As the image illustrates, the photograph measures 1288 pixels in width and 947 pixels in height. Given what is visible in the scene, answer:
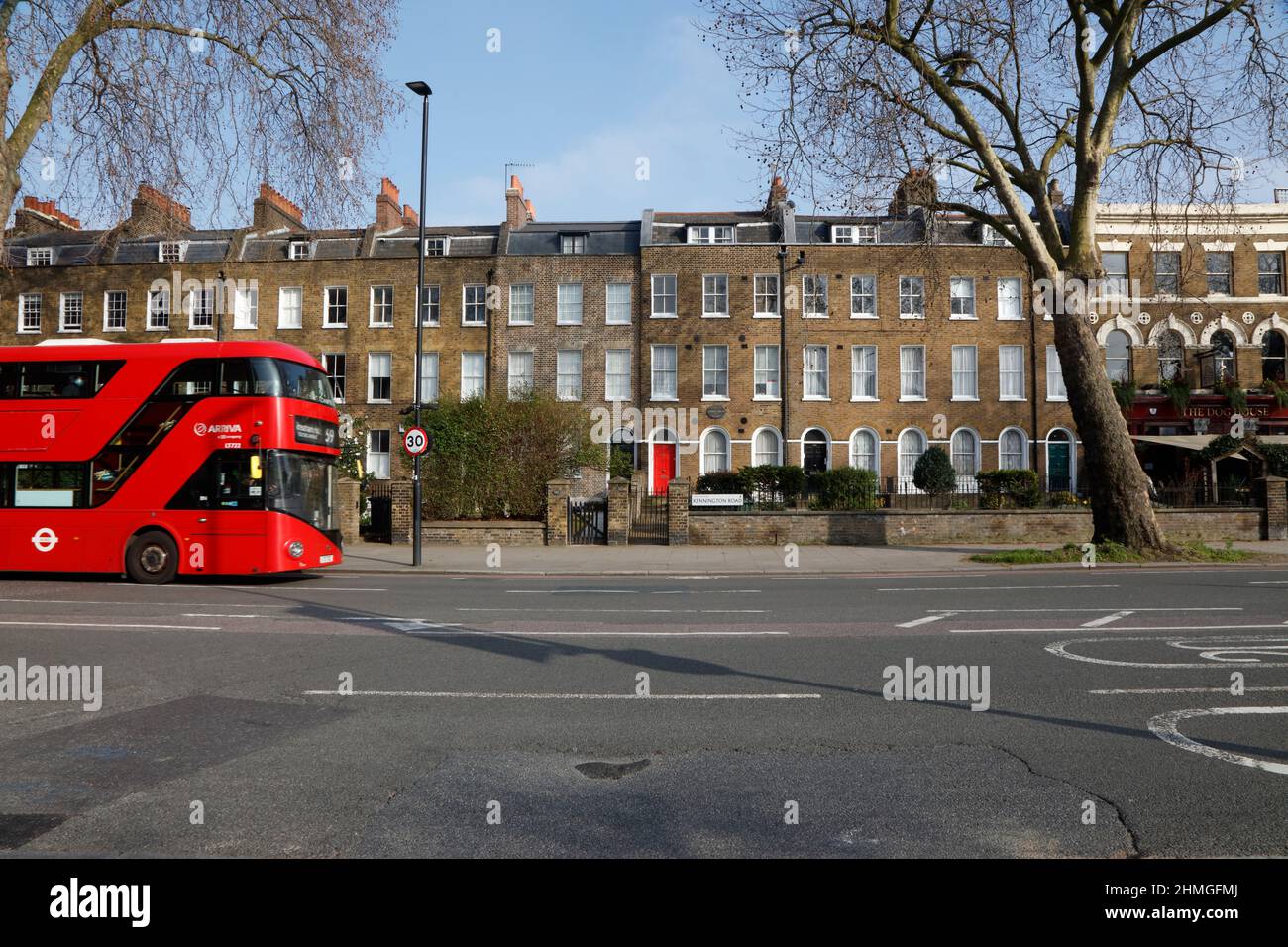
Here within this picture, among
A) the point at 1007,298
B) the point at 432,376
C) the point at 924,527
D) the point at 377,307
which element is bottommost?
the point at 924,527

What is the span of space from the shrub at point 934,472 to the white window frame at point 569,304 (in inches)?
572

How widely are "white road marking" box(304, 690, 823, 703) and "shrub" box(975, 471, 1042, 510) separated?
18.2 m

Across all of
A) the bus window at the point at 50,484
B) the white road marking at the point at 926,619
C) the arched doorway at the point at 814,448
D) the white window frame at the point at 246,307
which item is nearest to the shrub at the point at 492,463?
the bus window at the point at 50,484

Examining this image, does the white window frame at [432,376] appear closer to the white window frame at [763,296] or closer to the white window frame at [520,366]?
the white window frame at [520,366]

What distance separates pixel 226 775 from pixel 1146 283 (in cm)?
3752

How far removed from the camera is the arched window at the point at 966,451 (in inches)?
1336

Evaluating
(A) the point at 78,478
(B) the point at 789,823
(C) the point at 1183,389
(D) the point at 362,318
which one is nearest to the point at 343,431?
(D) the point at 362,318

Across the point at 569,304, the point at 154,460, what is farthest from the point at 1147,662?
the point at 569,304

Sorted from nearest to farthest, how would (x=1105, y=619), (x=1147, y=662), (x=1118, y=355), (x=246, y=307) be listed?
(x=1147, y=662) → (x=1105, y=619) → (x=1118, y=355) → (x=246, y=307)

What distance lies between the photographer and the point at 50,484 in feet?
47.8

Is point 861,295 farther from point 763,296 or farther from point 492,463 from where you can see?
point 492,463

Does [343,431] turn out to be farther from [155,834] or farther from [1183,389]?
[1183,389]

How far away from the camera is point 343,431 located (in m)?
29.3

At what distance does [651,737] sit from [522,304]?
3160 centimetres
